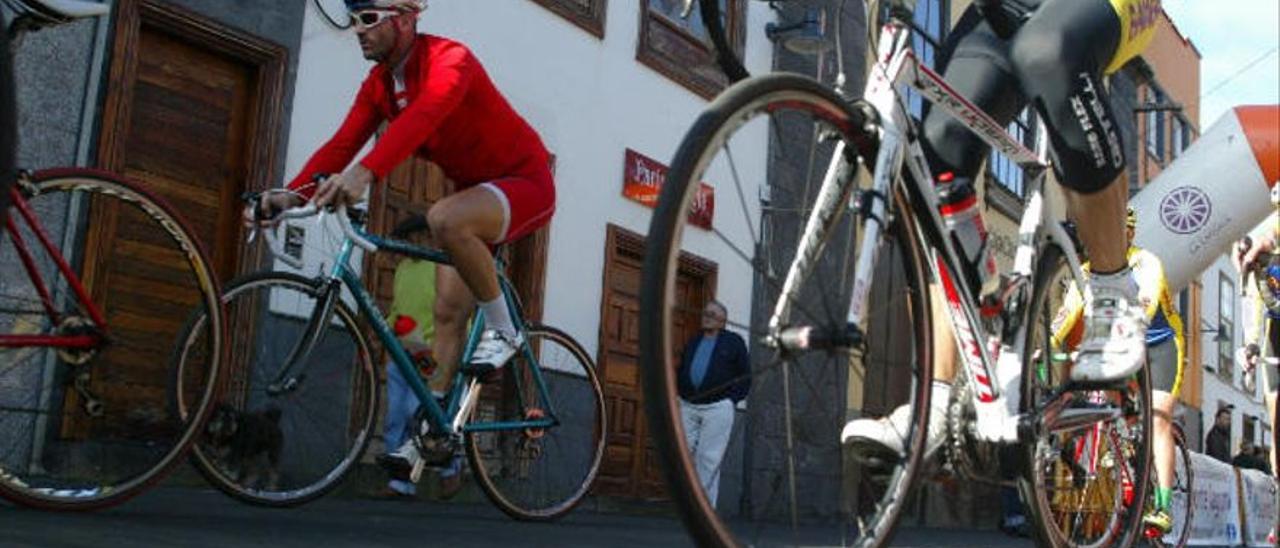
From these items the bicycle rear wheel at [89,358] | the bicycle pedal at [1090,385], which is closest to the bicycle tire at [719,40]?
the bicycle pedal at [1090,385]

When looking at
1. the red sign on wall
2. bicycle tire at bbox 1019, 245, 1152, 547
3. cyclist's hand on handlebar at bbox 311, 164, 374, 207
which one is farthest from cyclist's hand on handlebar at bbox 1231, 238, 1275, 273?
the red sign on wall

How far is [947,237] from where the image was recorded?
2.90 m

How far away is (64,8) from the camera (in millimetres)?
3422

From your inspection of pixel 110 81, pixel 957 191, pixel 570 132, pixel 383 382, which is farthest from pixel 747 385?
pixel 570 132

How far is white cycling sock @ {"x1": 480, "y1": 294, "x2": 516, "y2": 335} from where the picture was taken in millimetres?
5000

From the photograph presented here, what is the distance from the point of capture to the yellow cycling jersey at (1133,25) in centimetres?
339

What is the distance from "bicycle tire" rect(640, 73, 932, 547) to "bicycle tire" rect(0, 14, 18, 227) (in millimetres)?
965

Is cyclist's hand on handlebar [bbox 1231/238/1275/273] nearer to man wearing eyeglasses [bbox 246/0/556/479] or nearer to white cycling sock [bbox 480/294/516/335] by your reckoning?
man wearing eyeglasses [bbox 246/0/556/479]

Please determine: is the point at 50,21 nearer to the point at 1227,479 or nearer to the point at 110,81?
the point at 110,81

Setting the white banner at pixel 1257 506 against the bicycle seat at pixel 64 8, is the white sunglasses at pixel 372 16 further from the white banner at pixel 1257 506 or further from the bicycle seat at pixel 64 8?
the white banner at pixel 1257 506

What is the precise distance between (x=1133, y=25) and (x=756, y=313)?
1.53 metres

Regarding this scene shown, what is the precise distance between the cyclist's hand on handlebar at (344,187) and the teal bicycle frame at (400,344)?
29 centimetres

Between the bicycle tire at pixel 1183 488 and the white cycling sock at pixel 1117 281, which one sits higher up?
the white cycling sock at pixel 1117 281

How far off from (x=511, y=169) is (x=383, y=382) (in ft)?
2.81
